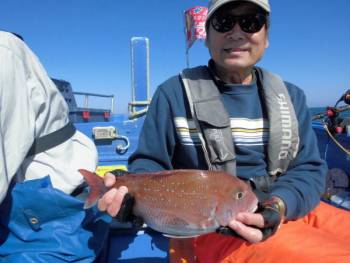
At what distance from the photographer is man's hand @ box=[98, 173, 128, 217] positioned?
69.5 inches

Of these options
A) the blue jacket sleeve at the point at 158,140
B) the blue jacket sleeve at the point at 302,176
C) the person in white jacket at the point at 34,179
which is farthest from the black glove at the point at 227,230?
the person in white jacket at the point at 34,179

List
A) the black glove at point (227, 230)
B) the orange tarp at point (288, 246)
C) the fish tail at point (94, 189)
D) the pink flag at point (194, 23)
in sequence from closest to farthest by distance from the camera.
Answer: the orange tarp at point (288, 246) < the black glove at point (227, 230) < the fish tail at point (94, 189) < the pink flag at point (194, 23)

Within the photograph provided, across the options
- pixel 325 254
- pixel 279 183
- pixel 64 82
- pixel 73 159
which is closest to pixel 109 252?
pixel 73 159

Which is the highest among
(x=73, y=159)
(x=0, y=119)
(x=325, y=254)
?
(x=0, y=119)

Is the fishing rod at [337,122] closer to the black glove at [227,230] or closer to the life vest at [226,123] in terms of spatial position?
the life vest at [226,123]

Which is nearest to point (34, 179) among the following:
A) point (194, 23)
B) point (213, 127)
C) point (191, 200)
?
point (191, 200)

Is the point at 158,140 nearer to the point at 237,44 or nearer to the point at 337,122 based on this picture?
the point at 237,44

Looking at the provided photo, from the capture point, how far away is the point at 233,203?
1.70 m

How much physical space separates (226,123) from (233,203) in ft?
2.17

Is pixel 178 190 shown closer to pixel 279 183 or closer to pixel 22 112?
pixel 279 183

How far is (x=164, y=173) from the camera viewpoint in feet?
5.82

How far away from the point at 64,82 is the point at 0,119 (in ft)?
20.2

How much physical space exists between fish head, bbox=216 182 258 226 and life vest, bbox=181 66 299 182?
43cm

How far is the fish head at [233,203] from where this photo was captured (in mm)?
1673
